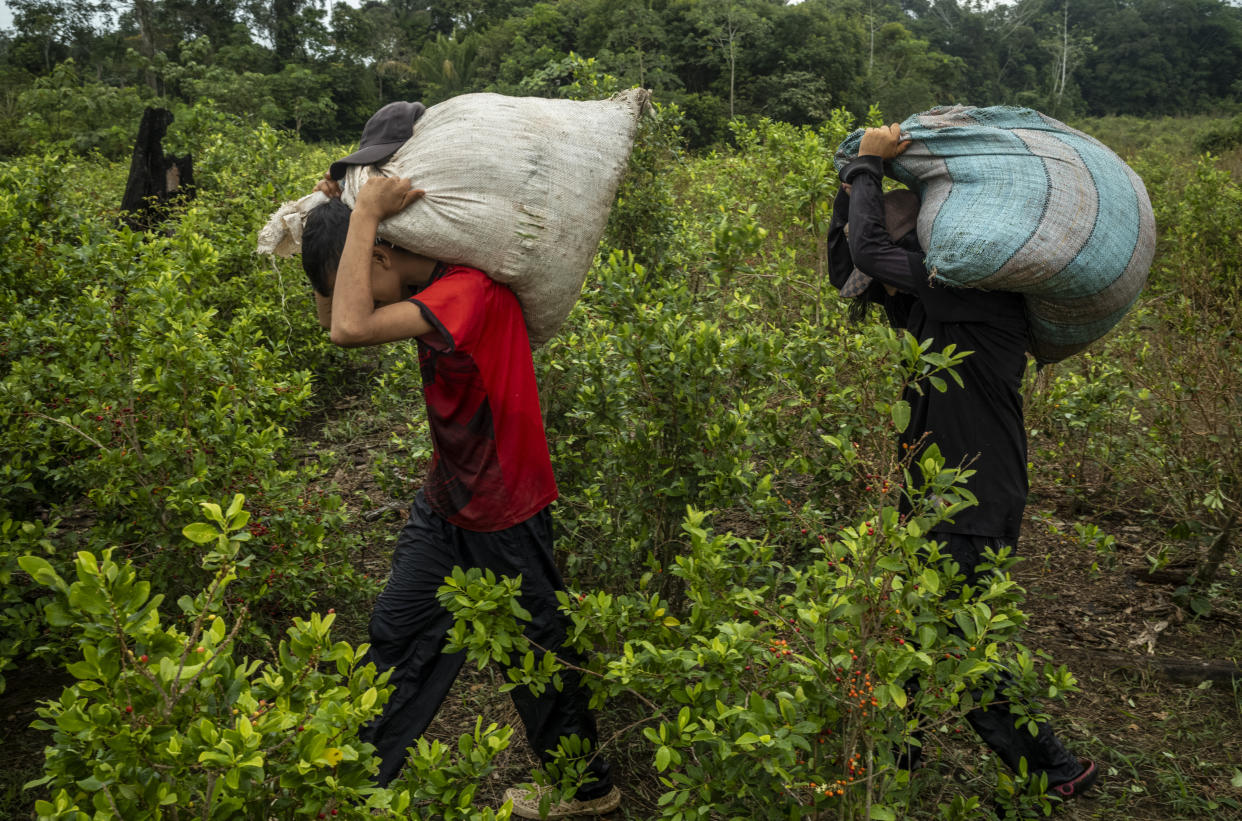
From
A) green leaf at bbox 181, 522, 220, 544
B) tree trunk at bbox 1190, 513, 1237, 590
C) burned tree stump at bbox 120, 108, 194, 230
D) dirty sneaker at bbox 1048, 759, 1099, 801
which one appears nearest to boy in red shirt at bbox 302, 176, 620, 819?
green leaf at bbox 181, 522, 220, 544

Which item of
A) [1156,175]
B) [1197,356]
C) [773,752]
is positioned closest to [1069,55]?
[1156,175]

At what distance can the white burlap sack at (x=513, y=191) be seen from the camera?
6.70 feet

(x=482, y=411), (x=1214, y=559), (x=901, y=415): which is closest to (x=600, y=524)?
(x=482, y=411)

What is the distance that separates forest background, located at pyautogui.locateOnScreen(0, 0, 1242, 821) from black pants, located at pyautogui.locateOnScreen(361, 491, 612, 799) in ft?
0.38

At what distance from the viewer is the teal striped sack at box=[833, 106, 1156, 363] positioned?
2.06m

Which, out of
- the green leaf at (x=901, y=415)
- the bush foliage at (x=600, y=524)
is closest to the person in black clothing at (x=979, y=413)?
the bush foliage at (x=600, y=524)

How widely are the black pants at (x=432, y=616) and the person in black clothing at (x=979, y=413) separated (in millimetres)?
992

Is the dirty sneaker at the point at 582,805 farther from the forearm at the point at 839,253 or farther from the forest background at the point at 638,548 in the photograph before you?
the forearm at the point at 839,253

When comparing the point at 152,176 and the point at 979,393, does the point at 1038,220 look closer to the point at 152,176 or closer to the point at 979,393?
the point at 979,393

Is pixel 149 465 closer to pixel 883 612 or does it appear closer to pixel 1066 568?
pixel 883 612

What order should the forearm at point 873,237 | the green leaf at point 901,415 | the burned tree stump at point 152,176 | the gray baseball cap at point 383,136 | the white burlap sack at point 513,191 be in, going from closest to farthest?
the green leaf at point 901,415 → the white burlap sack at point 513,191 → the gray baseball cap at point 383,136 → the forearm at point 873,237 → the burned tree stump at point 152,176

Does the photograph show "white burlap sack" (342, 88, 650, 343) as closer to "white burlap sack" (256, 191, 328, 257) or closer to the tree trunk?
"white burlap sack" (256, 191, 328, 257)

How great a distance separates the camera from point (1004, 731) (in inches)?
89.0

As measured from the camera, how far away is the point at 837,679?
167cm
